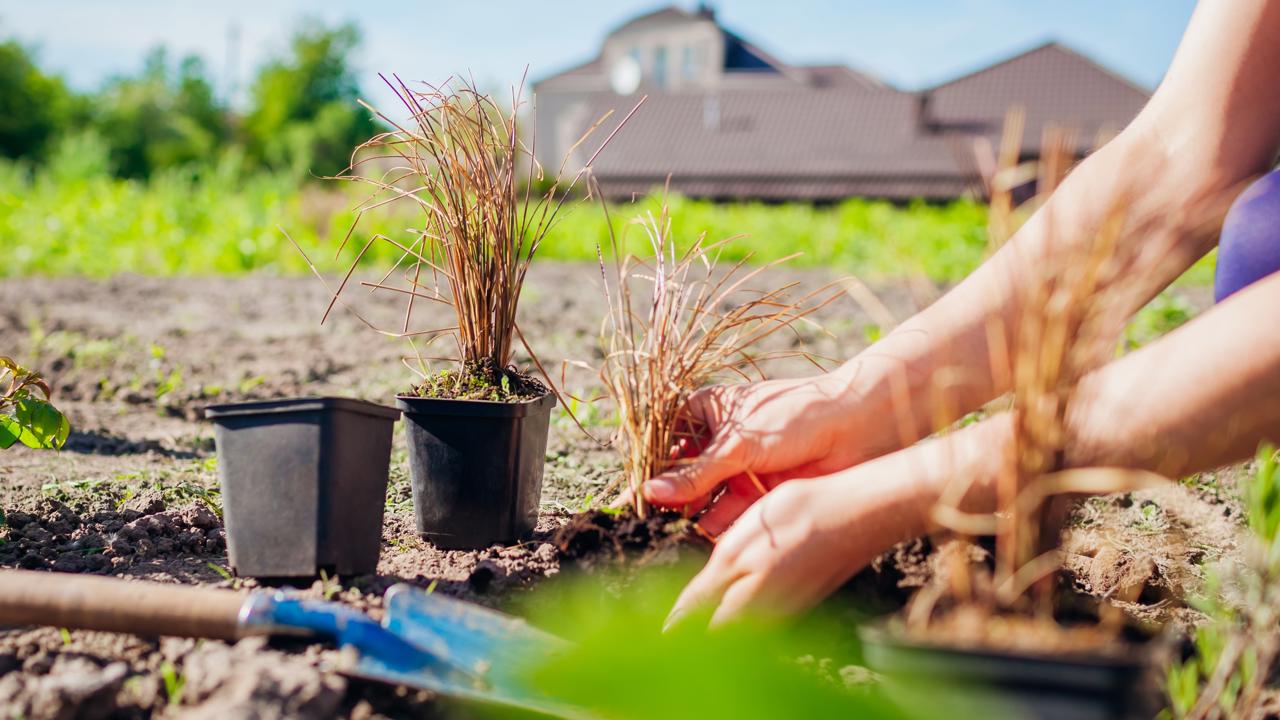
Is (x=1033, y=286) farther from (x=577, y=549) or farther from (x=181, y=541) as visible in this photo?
(x=181, y=541)

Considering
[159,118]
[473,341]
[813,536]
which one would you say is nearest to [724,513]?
[813,536]

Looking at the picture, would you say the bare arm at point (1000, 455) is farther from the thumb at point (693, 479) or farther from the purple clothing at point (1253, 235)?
the purple clothing at point (1253, 235)

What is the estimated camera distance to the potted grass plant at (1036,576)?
94 centimetres

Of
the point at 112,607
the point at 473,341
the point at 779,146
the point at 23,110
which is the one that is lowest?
the point at 112,607

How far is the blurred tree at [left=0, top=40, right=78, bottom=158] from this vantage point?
→ 3134 centimetres

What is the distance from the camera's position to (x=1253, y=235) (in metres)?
1.85

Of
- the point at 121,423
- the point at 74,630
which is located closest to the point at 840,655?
the point at 74,630

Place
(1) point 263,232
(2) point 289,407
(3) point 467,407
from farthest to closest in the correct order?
(1) point 263,232, (3) point 467,407, (2) point 289,407

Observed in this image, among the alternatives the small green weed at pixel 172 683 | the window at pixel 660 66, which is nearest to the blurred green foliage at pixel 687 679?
the small green weed at pixel 172 683

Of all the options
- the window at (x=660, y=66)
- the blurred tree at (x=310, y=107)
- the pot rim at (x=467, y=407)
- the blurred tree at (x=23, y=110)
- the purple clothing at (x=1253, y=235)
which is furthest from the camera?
the blurred tree at (x=310, y=107)

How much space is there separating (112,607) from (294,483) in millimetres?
381

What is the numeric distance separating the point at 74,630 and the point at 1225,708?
5.75ft

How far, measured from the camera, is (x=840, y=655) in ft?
5.50

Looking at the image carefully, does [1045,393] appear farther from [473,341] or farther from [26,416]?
[26,416]
